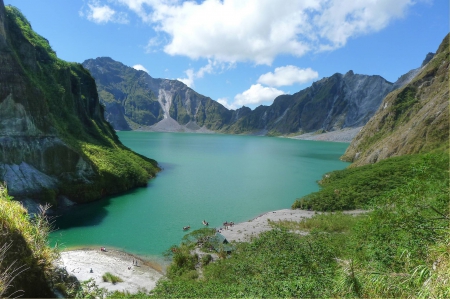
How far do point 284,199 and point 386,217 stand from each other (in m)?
35.7

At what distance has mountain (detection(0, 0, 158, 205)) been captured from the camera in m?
35.9

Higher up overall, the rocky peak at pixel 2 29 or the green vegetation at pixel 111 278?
the rocky peak at pixel 2 29

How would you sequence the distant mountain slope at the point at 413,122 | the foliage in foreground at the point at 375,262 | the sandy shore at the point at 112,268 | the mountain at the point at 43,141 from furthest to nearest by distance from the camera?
the distant mountain slope at the point at 413,122 < the mountain at the point at 43,141 < the sandy shore at the point at 112,268 < the foliage in foreground at the point at 375,262

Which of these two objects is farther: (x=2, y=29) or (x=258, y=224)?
(x=2, y=29)

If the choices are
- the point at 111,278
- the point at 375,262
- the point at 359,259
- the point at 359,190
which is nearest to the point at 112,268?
the point at 111,278

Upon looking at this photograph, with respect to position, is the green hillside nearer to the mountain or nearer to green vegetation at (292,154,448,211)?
green vegetation at (292,154,448,211)

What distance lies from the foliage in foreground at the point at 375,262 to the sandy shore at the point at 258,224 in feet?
24.8

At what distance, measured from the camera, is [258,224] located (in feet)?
111

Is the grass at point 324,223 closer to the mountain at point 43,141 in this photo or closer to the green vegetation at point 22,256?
the green vegetation at point 22,256

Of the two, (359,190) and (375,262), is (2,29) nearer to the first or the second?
(375,262)

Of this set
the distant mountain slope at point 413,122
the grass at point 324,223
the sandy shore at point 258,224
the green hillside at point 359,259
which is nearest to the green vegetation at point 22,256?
the green hillside at point 359,259

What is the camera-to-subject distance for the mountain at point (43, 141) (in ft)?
118

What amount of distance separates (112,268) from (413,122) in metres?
74.3

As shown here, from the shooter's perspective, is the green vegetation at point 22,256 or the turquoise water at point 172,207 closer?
the green vegetation at point 22,256
